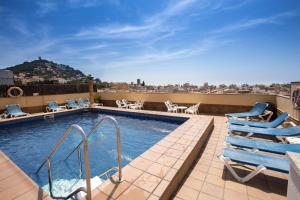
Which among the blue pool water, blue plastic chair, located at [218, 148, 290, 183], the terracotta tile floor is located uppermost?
blue plastic chair, located at [218, 148, 290, 183]

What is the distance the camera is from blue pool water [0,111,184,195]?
4.09 m

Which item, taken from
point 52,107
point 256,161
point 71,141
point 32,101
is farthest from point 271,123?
point 32,101

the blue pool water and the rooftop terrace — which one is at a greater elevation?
the rooftop terrace

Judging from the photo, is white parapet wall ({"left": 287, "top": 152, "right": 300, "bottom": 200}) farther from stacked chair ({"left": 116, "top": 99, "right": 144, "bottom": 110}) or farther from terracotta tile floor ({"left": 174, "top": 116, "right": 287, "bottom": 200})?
stacked chair ({"left": 116, "top": 99, "right": 144, "bottom": 110})

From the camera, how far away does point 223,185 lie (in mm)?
2492

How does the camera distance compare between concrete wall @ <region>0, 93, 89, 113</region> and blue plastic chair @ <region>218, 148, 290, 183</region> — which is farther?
concrete wall @ <region>0, 93, 89, 113</region>

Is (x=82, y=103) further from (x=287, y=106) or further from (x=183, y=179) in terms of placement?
(x=287, y=106)

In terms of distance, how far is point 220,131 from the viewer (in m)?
5.32

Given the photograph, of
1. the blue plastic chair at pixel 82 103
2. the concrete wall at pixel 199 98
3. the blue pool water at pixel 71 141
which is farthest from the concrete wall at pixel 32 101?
the concrete wall at pixel 199 98

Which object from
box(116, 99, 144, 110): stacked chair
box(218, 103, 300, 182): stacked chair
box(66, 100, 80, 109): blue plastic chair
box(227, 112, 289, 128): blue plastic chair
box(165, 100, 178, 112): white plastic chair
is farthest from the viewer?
box(66, 100, 80, 109): blue plastic chair

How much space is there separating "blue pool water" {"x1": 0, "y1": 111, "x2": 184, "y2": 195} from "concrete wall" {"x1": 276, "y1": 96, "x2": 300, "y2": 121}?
4066 mm

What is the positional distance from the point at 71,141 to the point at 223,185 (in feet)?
17.5

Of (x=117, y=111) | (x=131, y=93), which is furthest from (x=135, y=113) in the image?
(x=131, y=93)

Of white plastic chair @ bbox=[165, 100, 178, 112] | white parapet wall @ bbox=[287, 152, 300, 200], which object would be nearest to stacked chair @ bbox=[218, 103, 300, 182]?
white parapet wall @ bbox=[287, 152, 300, 200]
